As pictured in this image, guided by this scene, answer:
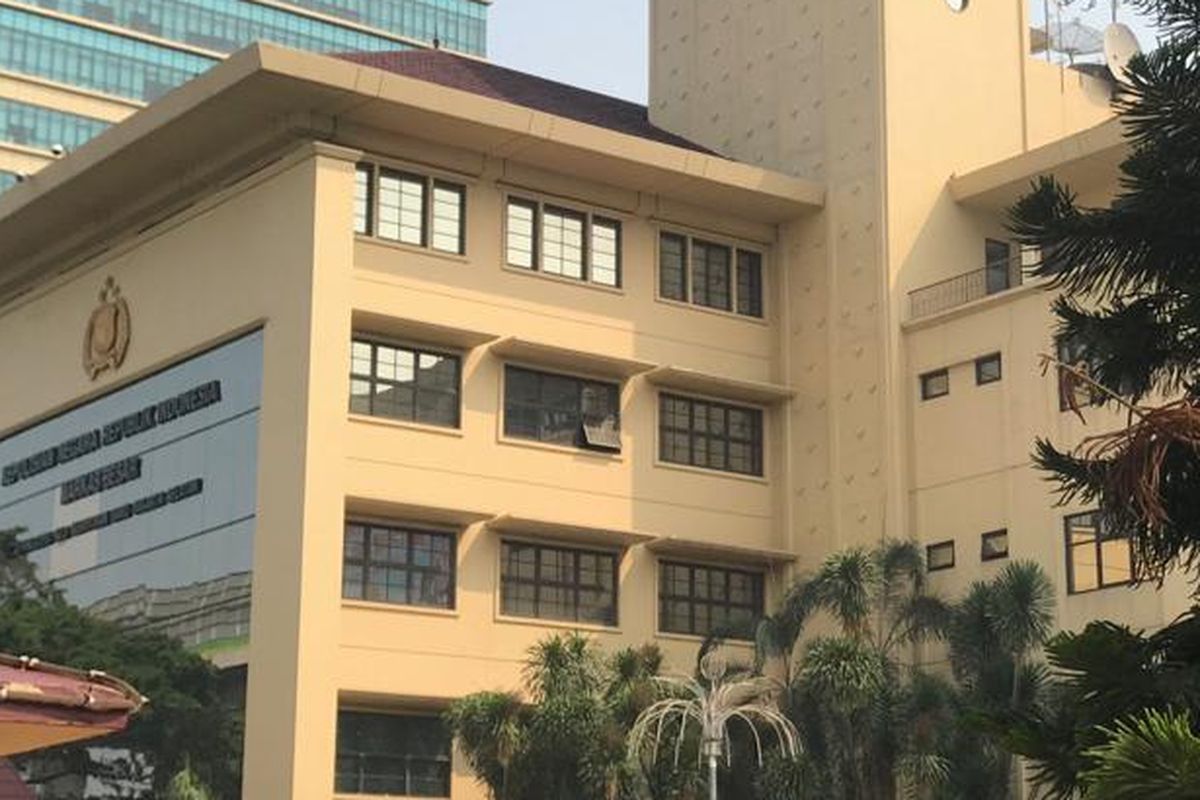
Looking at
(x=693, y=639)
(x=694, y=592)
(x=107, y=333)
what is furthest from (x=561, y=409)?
(x=107, y=333)

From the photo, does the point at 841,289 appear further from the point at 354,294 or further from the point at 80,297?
the point at 80,297

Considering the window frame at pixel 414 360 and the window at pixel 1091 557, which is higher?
the window frame at pixel 414 360

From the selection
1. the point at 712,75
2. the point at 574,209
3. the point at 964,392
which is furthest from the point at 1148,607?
the point at 712,75

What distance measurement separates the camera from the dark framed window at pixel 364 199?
107 feet

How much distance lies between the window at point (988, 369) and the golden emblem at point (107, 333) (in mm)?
13102

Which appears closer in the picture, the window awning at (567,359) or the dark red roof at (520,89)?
the window awning at (567,359)

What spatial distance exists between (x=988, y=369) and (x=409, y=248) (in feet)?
28.4

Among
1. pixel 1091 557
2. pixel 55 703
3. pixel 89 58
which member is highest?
pixel 89 58

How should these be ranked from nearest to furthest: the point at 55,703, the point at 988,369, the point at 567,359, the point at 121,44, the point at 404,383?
the point at 55,703 → the point at 404,383 → the point at 988,369 → the point at 567,359 → the point at 121,44

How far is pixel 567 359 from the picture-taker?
112ft

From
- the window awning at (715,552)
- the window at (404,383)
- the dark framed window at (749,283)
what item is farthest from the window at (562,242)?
the window awning at (715,552)

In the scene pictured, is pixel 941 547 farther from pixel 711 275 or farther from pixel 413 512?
pixel 413 512

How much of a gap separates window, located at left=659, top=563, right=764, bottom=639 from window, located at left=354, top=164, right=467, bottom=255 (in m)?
6.07

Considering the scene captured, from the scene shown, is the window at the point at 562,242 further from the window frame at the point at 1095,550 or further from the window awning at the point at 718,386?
the window frame at the point at 1095,550
